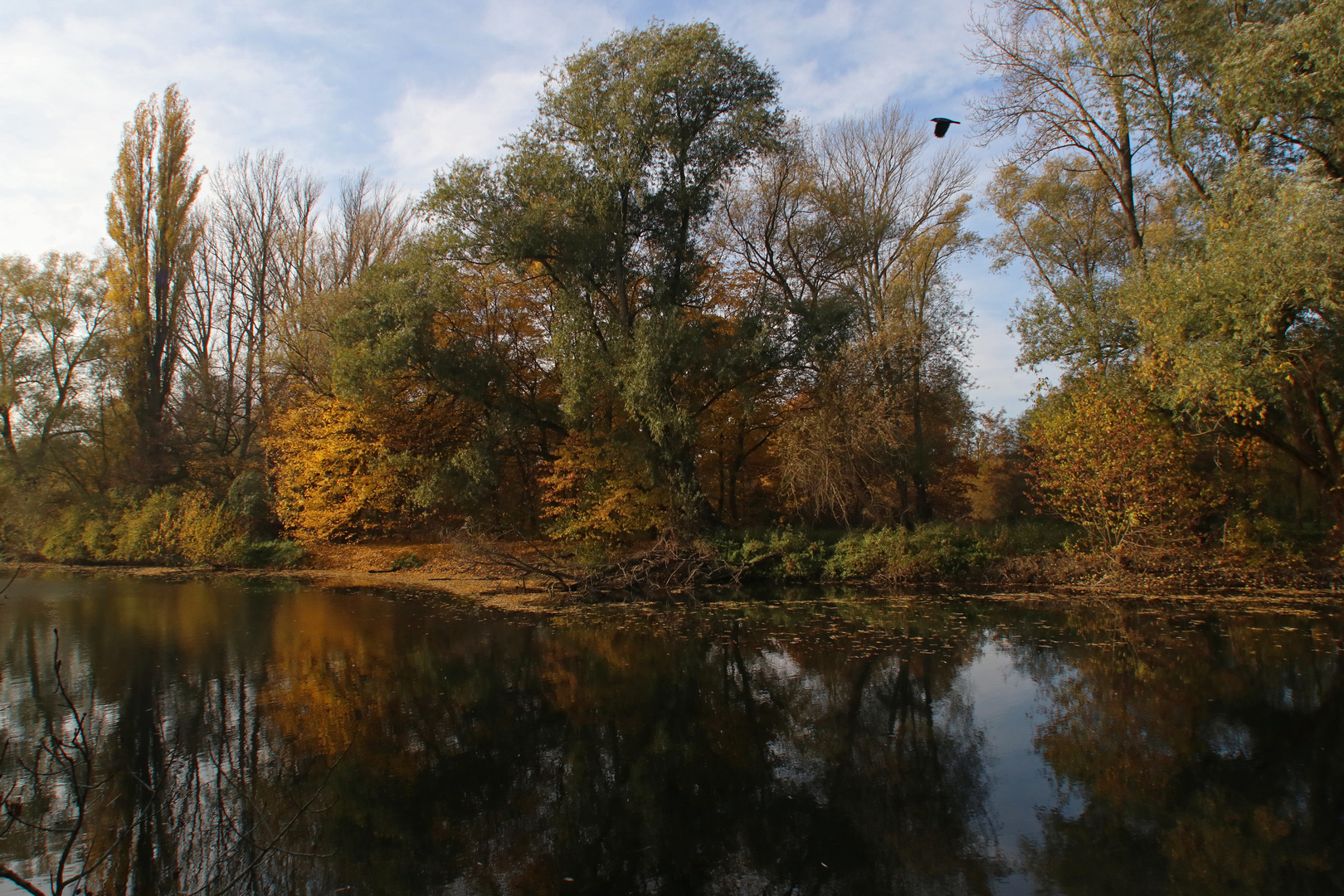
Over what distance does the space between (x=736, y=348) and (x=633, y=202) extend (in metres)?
5.23

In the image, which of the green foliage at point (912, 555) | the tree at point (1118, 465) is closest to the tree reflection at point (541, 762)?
the green foliage at point (912, 555)

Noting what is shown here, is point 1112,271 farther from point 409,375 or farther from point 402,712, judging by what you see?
point 402,712

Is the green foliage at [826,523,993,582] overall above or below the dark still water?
above

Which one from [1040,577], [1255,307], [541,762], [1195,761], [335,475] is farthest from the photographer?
[335,475]

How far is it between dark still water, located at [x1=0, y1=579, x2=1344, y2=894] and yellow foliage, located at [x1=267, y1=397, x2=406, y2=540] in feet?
34.3

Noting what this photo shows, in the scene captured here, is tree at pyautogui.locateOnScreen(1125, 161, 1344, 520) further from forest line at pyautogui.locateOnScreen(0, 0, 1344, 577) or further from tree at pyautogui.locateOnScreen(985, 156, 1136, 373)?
tree at pyautogui.locateOnScreen(985, 156, 1136, 373)

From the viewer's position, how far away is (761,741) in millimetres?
6867

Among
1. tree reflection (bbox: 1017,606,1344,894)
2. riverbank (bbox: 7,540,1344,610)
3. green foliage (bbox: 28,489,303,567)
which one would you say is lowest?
tree reflection (bbox: 1017,606,1344,894)

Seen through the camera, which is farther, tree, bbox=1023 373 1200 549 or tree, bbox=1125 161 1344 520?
tree, bbox=1023 373 1200 549

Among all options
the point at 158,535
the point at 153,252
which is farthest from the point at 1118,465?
the point at 153,252

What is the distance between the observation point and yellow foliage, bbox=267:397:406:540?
875 inches

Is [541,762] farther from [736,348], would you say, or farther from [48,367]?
[48,367]

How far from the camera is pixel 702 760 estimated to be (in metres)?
6.45

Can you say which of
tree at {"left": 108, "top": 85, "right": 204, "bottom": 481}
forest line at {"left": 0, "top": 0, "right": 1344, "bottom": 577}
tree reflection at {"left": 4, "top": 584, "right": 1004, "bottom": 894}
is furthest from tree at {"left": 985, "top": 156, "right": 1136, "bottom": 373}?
tree at {"left": 108, "top": 85, "right": 204, "bottom": 481}
